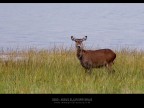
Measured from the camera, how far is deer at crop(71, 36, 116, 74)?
887 centimetres

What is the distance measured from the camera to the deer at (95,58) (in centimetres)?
887

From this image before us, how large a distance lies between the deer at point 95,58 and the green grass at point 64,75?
9 centimetres

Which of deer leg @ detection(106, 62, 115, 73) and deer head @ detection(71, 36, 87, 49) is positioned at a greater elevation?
deer head @ detection(71, 36, 87, 49)

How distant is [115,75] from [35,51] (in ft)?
4.74

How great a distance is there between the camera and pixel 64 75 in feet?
28.1

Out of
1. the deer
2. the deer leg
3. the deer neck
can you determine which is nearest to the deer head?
the deer

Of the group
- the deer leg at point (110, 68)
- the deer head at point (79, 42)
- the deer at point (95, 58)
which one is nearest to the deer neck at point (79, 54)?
the deer at point (95, 58)

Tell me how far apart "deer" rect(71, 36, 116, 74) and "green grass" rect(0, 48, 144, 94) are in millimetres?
90

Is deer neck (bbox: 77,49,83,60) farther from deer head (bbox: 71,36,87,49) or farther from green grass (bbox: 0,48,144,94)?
deer head (bbox: 71,36,87,49)

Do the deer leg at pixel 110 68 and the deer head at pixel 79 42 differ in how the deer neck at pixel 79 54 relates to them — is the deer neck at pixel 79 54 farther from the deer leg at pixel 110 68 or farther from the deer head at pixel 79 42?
the deer leg at pixel 110 68

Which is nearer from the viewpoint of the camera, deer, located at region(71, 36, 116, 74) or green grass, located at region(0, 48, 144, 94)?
green grass, located at region(0, 48, 144, 94)

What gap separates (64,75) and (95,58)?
3.24 ft

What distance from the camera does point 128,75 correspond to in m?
8.71

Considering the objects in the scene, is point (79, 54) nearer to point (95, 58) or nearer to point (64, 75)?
point (95, 58)
